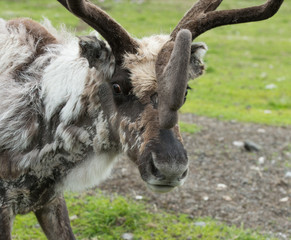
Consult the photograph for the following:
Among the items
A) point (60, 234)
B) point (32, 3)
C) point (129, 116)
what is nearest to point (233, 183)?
point (60, 234)

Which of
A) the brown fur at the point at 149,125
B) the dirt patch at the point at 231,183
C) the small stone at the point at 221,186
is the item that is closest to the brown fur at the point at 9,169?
the brown fur at the point at 149,125

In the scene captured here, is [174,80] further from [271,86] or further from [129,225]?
[271,86]

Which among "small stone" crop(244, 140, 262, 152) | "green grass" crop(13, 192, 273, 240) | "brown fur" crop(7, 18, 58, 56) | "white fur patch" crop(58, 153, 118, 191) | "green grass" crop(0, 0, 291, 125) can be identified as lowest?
"green grass" crop(0, 0, 291, 125)

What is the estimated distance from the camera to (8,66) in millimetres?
4156

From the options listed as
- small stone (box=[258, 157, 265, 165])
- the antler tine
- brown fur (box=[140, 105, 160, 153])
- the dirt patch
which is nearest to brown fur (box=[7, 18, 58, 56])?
the antler tine

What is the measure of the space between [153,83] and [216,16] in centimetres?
81

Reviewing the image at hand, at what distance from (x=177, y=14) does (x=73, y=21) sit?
21.0 ft

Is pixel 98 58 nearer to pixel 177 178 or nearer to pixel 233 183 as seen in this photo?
pixel 177 178

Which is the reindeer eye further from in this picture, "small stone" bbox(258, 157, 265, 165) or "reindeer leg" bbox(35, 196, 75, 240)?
"small stone" bbox(258, 157, 265, 165)

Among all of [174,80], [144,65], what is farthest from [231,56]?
[174,80]

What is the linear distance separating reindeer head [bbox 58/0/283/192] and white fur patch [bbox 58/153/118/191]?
0.22 meters

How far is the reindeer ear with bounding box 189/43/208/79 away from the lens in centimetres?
379

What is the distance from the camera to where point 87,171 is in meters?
4.01

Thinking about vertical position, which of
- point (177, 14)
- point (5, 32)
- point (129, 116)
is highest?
point (5, 32)
